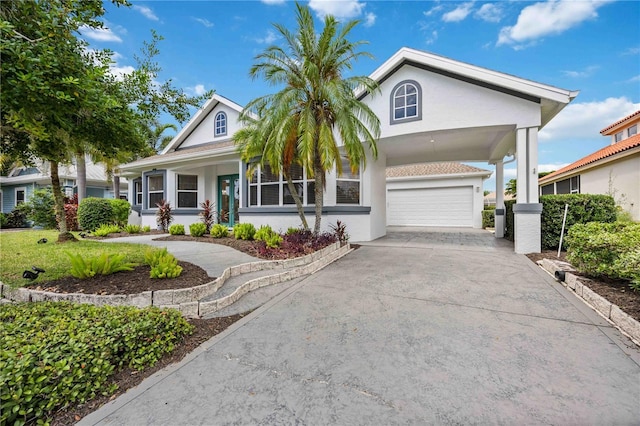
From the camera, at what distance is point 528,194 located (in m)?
7.59

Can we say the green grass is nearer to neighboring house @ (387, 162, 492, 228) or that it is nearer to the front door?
the front door

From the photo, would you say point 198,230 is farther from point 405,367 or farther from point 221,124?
point 405,367

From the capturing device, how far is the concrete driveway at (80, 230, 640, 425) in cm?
206

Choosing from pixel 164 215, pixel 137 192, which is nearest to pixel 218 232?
pixel 164 215

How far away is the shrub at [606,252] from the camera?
402 centimetres

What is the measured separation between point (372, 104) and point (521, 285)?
7.07 metres

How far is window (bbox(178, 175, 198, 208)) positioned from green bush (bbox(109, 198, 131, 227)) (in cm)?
292

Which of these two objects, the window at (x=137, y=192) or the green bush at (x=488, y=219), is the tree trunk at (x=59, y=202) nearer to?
the window at (x=137, y=192)

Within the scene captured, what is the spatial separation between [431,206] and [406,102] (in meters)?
8.98

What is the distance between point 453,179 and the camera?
51.2ft

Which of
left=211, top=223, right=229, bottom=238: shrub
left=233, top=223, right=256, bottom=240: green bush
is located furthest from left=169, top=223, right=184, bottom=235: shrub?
left=233, top=223, right=256, bottom=240: green bush

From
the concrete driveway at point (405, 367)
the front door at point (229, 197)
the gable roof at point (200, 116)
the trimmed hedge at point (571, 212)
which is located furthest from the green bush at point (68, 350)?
the gable roof at point (200, 116)

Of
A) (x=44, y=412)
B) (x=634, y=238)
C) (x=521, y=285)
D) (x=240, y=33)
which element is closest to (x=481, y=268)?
(x=521, y=285)

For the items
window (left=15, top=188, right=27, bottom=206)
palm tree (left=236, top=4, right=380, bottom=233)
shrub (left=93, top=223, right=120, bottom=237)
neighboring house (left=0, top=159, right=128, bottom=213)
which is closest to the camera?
palm tree (left=236, top=4, right=380, bottom=233)
